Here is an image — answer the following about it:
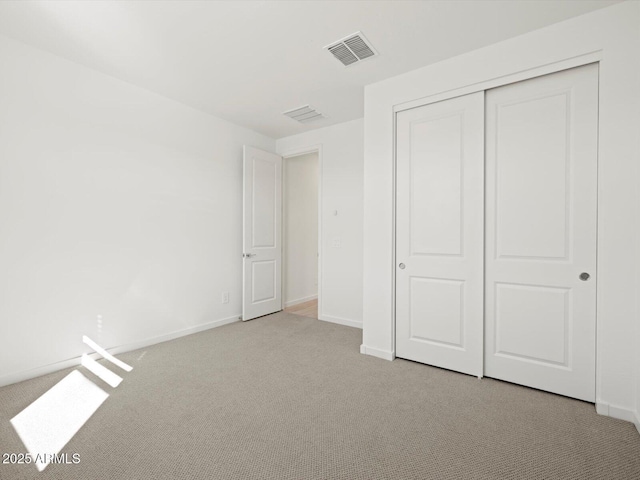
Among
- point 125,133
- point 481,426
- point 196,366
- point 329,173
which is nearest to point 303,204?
point 329,173

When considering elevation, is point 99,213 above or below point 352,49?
below

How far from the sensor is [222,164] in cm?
401

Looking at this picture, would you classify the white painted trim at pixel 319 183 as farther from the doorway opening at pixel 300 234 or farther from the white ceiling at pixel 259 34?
the white ceiling at pixel 259 34

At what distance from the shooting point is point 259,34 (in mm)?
2316

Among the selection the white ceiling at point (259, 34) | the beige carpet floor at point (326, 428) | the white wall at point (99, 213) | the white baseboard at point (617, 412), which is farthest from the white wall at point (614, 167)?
the white wall at point (99, 213)

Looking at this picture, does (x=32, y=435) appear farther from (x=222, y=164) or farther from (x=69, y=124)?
(x=222, y=164)

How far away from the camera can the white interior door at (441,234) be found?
8.22ft

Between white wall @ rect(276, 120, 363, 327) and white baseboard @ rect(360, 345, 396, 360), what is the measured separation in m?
0.96

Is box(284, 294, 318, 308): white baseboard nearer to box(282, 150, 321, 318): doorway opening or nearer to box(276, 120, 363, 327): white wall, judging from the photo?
box(282, 150, 321, 318): doorway opening

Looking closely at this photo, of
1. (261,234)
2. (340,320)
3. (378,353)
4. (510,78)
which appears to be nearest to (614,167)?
(510,78)

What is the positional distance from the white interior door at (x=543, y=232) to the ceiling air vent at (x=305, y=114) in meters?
1.97

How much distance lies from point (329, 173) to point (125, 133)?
2454mm

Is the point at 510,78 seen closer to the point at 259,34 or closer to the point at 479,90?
the point at 479,90

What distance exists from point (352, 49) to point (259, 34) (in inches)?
29.7
